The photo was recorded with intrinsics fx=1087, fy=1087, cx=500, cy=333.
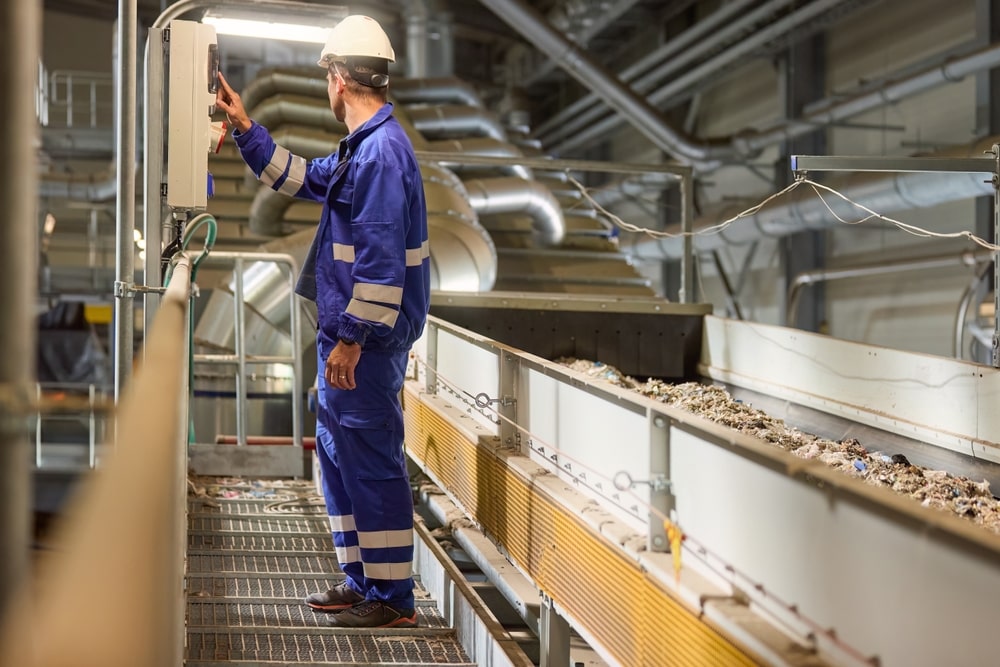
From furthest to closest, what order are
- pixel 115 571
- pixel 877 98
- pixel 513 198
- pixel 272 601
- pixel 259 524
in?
pixel 877 98, pixel 513 198, pixel 259 524, pixel 272 601, pixel 115 571

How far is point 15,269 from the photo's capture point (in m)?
1.01

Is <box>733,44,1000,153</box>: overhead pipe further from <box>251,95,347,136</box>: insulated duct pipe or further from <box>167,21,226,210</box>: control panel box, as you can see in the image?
<box>167,21,226,210</box>: control panel box

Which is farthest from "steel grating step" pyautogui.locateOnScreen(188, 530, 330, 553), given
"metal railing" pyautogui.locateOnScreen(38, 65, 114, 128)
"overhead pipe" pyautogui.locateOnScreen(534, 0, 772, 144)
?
"metal railing" pyautogui.locateOnScreen(38, 65, 114, 128)

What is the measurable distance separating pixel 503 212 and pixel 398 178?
611 cm

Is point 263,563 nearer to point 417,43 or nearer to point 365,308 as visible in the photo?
point 365,308

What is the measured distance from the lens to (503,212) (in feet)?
29.0

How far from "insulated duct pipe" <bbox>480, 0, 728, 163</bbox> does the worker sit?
307 inches

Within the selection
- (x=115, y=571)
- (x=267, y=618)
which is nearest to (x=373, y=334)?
(x=267, y=618)

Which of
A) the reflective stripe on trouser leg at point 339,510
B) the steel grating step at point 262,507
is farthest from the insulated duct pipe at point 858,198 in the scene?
the reflective stripe on trouser leg at point 339,510

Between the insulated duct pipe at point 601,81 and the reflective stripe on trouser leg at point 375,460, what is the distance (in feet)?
26.9

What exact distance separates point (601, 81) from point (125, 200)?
8642mm

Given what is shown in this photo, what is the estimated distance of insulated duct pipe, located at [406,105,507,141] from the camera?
937 centimetres

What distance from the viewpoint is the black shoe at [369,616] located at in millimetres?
2867

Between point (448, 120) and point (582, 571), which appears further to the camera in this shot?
point (448, 120)
